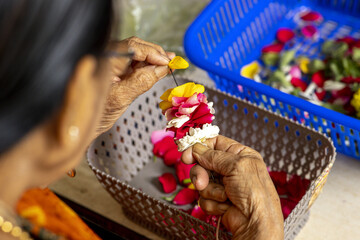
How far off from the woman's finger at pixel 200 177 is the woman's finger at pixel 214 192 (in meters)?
0.01

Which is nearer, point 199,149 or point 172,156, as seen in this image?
point 199,149

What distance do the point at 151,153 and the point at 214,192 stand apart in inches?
14.5

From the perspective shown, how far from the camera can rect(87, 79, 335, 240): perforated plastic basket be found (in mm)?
781

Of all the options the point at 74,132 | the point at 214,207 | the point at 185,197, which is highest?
the point at 74,132

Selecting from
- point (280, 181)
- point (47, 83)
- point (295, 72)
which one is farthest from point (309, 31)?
point (47, 83)

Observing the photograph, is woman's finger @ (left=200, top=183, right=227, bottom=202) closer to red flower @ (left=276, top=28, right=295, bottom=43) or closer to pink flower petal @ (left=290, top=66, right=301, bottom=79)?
pink flower petal @ (left=290, top=66, right=301, bottom=79)

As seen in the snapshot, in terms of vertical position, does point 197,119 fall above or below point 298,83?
above

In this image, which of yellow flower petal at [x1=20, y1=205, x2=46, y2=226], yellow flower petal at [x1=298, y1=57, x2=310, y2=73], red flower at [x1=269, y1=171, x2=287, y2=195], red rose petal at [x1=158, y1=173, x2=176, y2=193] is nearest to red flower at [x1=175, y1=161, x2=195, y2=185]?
red rose petal at [x1=158, y1=173, x2=176, y2=193]

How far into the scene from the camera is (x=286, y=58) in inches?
46.6

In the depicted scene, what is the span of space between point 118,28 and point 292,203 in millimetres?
552

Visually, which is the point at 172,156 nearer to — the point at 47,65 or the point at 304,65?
the point at 304,65

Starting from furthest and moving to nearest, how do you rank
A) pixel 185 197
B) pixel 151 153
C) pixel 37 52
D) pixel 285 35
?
pixel 285 35, pixel 151 153, pixel 185 197, pixel 37 52

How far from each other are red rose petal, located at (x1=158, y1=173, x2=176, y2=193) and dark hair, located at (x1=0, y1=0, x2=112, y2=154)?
1.89 feet

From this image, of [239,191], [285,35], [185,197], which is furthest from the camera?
[285,35]
